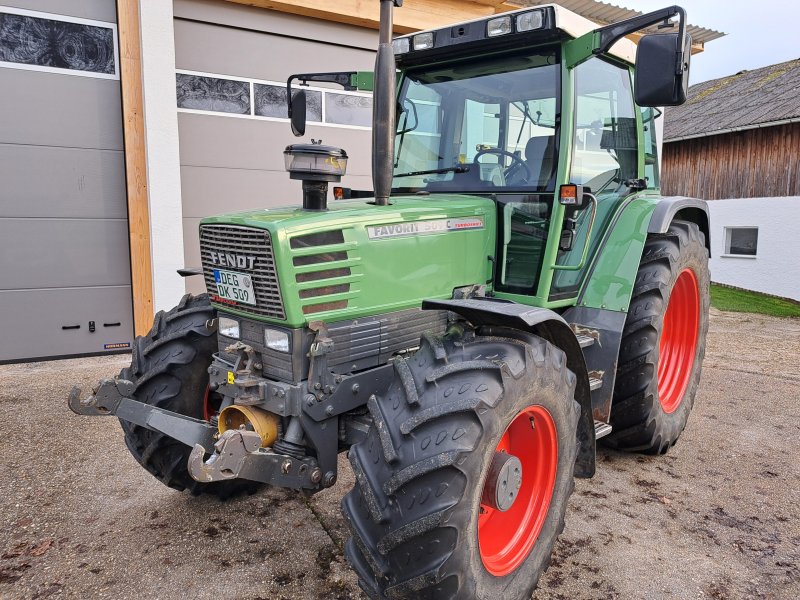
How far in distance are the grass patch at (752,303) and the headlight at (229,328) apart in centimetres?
1003

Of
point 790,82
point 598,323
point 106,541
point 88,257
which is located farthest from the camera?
point 790,82

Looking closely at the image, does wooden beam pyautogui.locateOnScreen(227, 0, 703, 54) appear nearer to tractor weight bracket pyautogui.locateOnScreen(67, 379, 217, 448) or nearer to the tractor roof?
the tractor roof

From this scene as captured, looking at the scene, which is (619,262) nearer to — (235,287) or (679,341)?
(679,341)

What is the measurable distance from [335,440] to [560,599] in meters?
1.08

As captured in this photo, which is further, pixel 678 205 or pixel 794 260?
pixel 794 260

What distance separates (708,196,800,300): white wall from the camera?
1321 centimetres

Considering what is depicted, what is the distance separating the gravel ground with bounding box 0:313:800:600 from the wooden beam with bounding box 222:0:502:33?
4.64m

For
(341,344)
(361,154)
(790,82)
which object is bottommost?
(341,344)

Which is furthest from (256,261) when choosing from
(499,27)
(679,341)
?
(679,341)

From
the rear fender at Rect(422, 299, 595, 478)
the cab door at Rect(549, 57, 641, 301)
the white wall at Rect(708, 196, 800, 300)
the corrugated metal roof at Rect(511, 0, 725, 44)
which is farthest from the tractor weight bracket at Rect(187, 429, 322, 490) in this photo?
the white wall at Rect(708, 196, 800, 300)

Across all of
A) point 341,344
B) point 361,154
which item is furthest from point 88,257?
point 341,344

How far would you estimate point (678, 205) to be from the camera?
3721 mm

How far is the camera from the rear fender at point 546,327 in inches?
93.6

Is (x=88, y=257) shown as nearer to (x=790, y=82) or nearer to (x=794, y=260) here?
(x=794, y=260)
